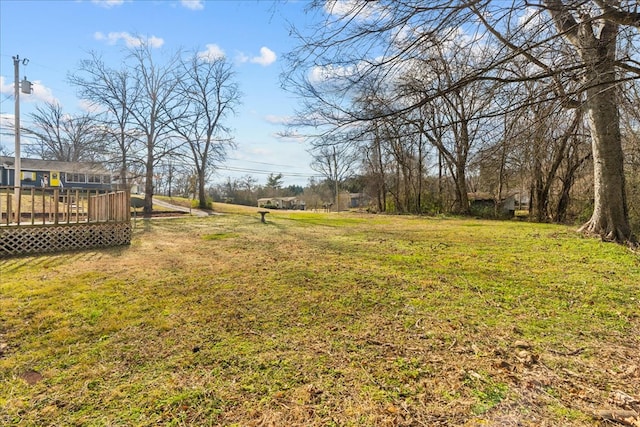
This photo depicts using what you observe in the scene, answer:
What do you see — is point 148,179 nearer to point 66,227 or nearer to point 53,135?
point 66,227

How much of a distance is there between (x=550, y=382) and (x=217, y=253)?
596 cm

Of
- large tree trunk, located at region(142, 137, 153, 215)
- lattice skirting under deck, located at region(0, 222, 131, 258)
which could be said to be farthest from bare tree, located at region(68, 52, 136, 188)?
lattice skirting under deck, located at region(0, 222, 131, 258)

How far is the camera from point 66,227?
7.28 m

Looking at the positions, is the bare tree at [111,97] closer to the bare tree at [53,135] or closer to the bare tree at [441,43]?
the bare tree at [53,135]

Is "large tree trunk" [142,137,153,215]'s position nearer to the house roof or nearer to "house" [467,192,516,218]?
the house roof

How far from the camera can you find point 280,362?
2.32 meters

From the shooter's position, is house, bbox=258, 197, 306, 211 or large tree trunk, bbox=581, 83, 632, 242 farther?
house, bbox=258, 197, 306, 211

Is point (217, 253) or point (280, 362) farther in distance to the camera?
point (217, 253)

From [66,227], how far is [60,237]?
26cm

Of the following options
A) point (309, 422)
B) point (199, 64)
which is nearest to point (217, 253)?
point (309, 422)

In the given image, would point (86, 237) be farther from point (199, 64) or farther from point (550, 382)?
point (199, 64)

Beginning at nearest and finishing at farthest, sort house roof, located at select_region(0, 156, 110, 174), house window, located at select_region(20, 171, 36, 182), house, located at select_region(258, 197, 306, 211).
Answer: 1. house roof, located at select_region(0, 156, 110, 174)
2. house window, located at select_region(20, 171, 36, 182)
3. house, located at select_region(258, 197, 306, 211)

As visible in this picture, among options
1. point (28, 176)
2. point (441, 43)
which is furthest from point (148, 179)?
point (28, 176)

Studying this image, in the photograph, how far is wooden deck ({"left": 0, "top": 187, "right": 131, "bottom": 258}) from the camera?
21.7 feet
